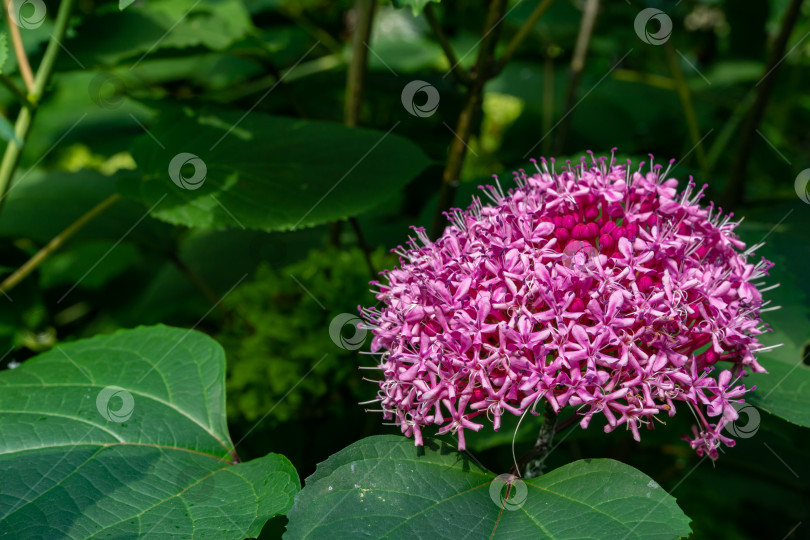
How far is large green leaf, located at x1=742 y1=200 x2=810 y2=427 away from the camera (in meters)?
1.41

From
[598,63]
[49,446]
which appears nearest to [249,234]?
[49,446]

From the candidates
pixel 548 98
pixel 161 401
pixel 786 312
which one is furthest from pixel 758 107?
pixel 161 401

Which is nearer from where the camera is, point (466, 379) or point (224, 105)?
point (466, 379)

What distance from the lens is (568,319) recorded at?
48.1 inches

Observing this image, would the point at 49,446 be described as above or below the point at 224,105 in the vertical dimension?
below

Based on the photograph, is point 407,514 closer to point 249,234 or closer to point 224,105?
point 224,105

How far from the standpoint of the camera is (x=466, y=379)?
4.19 feet

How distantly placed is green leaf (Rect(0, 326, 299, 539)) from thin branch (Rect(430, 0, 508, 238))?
733 mm

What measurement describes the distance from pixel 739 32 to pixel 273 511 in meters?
3.90

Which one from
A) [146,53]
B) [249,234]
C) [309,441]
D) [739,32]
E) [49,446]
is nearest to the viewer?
[49,446]

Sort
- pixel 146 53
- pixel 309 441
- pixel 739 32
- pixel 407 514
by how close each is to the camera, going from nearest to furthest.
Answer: pixel 407 514
pixel 146 53
pixel 309 441
pixel 739 32

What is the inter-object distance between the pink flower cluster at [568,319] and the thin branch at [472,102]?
0.47 meters

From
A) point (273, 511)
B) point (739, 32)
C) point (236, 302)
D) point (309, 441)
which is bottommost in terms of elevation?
point (309, 441)

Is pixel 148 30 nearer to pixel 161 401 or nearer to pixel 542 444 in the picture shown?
pixel 161 401
